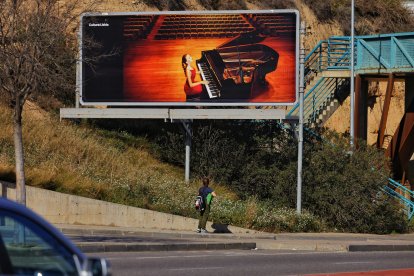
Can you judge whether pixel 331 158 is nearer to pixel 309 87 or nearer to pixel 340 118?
pixel 309 87

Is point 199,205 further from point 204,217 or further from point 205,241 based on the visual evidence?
point 205,241

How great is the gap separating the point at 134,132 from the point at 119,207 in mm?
8521

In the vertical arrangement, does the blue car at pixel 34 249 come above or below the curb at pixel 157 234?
above

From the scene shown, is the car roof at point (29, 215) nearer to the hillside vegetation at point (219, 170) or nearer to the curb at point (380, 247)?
the curb at point (380, 247)

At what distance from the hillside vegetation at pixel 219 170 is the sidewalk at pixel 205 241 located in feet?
6.33

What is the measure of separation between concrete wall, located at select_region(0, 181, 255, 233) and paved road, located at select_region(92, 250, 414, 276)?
521 cm

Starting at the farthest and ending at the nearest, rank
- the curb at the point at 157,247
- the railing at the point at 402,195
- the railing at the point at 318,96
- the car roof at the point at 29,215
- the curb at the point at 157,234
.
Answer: the railing at the point at 318,96
the railing at the point at 402,195
the curb at the point at 157,234
the curb at the point at 157,247
the car roof at the point at 29,215

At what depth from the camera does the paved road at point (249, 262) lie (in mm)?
16703

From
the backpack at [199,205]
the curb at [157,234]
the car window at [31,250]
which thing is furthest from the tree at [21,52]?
the car window at [31,250]

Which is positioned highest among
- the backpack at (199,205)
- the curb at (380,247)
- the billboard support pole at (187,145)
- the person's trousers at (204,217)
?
the billboard support pole at (187,145)

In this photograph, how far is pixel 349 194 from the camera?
30.4 m

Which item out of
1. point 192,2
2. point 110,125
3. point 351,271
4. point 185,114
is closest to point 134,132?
point 110,125

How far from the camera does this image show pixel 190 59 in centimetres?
3234

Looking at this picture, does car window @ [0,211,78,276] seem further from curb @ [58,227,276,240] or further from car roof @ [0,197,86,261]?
curb @ [58,227,276,240]
